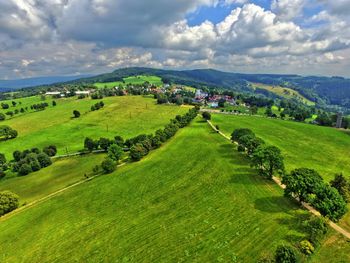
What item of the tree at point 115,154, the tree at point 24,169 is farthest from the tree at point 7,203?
the tree at point 115,154

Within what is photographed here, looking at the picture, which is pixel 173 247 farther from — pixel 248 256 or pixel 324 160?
pixel 324 160

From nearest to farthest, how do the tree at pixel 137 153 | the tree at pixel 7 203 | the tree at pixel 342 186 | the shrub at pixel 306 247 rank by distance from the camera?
the shrub at pixel 306 247 → the tree at pixel 342 186 → the tree at pixel 7 203 → the tree at pixel 137 153

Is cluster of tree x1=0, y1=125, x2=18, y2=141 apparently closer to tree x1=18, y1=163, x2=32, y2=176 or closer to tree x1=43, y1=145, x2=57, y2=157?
tree x1=43, y1=145, x2=57, y2=157

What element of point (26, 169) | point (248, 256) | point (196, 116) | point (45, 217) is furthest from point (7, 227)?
point (196, 116)

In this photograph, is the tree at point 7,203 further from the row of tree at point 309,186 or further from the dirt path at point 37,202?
the row of tree at point 309,186

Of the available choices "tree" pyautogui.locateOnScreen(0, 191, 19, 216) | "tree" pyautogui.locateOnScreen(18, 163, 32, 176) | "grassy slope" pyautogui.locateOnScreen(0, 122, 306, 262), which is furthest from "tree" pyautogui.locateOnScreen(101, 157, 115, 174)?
"tree" pyautogui.locateOnScreen(18, 163, 32, 176)
